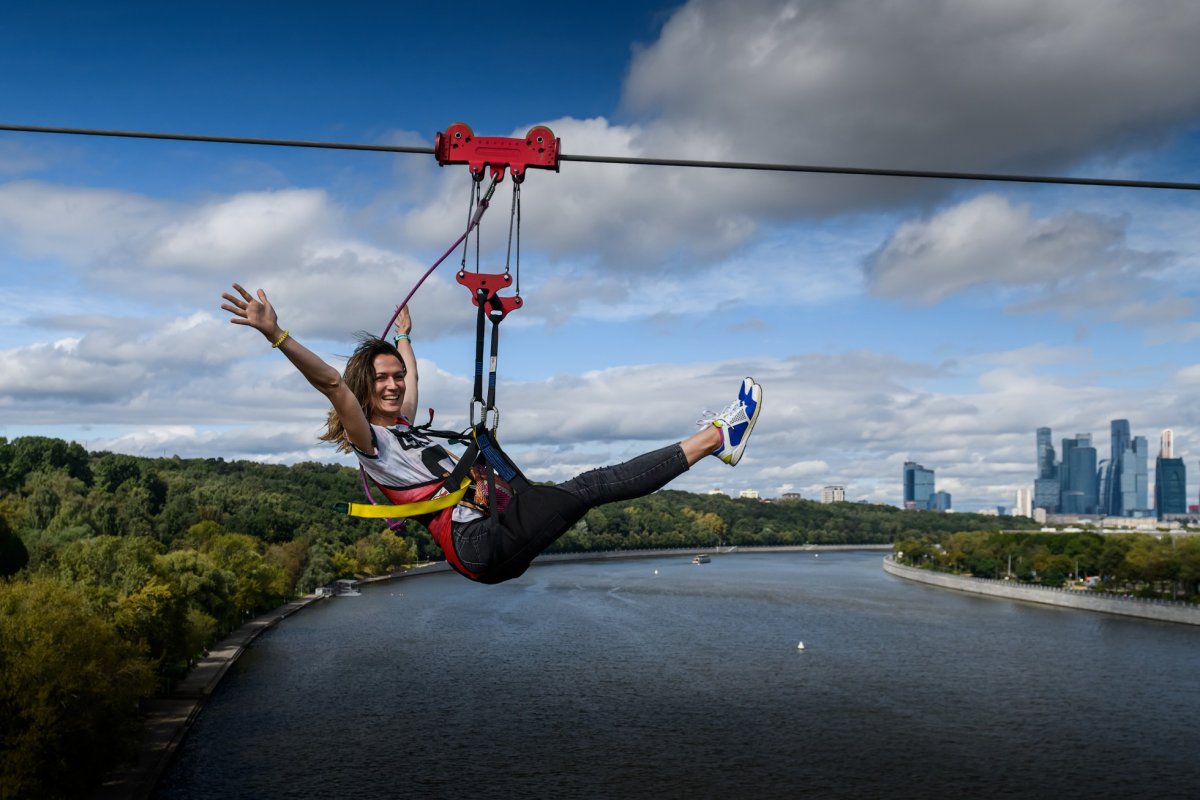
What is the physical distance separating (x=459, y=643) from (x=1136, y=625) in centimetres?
4573

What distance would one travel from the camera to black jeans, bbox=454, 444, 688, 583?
237 inches

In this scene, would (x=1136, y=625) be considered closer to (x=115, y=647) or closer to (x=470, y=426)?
(x=115, y=647)

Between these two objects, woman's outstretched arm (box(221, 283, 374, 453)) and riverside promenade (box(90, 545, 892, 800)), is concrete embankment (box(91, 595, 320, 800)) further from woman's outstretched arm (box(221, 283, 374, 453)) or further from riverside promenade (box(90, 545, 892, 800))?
woman's outstretched arm (box(221, 283, 374, 453))

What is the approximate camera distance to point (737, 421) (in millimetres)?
6410

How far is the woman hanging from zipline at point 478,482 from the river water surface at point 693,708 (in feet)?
82.4

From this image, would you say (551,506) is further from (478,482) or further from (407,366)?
(407,366)

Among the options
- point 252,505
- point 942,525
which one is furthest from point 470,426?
point 942,525

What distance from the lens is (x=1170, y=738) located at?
37.2 metres

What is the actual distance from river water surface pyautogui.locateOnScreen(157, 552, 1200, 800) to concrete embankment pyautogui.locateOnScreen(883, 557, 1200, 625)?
3206 mm

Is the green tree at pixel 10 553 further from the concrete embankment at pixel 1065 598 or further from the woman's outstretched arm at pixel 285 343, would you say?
the concrete embankment at pixel 1065 598

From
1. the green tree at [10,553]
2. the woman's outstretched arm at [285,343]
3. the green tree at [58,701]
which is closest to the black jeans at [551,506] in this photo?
the woman's outstretched arm at [285,343]

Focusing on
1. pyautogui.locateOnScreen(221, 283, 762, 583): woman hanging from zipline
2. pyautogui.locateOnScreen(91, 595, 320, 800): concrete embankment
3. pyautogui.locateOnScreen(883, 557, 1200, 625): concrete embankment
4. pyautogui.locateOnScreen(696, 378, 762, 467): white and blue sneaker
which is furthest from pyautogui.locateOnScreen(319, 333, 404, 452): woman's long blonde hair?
pyautogui.locateOnScreen(883, 557, 1200, 625): concrete embankment

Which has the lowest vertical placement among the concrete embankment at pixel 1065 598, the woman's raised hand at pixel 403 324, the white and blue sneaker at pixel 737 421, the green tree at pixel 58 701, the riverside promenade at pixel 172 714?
the riverside promenade at pixel 172 714

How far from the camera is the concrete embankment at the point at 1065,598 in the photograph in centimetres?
7250
